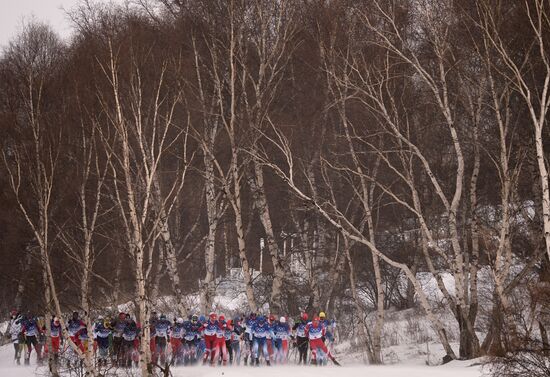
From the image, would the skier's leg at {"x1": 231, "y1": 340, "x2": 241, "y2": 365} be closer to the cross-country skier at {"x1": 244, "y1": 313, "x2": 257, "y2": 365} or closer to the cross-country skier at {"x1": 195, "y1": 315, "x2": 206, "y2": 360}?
the cross-country skier at {"x1": 244, "y1": 313, "x2": 257, "y2": 365}

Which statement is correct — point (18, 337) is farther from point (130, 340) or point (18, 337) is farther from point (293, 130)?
point (293, 130)

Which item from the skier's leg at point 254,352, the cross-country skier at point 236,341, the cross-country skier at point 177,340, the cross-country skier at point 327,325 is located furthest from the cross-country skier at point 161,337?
the cross-country skier at point 327,325

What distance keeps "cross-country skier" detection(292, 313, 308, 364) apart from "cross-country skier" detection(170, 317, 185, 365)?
3146 millimetres

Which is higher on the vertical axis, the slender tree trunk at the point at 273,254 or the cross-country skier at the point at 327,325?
the slender tree trunk at the point at 273,254

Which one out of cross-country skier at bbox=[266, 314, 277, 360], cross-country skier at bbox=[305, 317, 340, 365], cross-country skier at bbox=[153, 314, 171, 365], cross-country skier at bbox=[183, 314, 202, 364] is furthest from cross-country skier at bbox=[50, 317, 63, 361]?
cross-country skier at bbox=[305, 317, 340, 365]

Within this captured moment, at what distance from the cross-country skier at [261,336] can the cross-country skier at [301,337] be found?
733mm

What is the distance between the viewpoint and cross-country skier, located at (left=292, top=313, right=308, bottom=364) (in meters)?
19.1

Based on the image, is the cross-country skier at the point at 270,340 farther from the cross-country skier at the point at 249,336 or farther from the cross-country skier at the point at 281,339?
the cross-country skier at the point at 249,336

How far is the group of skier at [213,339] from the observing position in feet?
62.4

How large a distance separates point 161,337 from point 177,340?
23.7 inches

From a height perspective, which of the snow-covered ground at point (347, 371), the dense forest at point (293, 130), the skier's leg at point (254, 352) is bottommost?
the snow-covered ground at point (347, 371)

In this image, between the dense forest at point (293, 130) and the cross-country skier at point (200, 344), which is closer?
the dense forest at point (293, 130)

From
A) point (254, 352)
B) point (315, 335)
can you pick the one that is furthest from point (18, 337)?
point (315, 335)

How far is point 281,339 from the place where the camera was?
19.3 m
